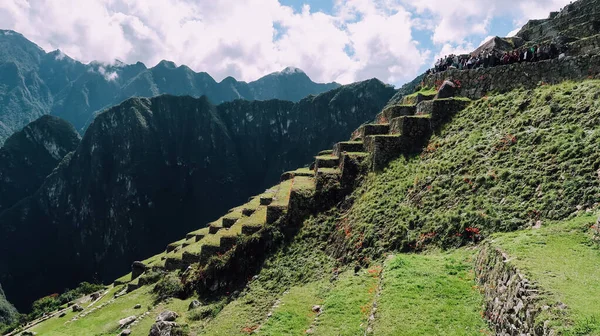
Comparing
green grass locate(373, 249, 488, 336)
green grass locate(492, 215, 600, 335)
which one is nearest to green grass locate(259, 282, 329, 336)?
green grass locate(373, 249, 488, 336)

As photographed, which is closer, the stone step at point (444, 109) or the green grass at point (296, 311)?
the green grass at point (296, 311)

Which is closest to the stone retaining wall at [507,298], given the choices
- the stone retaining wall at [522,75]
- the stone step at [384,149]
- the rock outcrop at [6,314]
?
the stone step at [384,149]

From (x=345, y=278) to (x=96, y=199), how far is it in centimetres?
21119

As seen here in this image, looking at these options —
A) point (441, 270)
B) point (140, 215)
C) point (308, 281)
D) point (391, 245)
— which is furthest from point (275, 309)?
point (140, 215)

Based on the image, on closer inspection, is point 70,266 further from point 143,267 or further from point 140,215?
point 143,267

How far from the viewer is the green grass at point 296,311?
14.0 meters

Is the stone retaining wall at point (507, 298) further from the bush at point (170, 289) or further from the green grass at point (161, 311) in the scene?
the bush at point (170, 289)

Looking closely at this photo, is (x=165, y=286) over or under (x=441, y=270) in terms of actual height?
under

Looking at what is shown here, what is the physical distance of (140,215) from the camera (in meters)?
189

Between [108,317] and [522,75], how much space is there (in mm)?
32198

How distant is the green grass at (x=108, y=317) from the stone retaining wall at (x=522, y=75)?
1070 inches

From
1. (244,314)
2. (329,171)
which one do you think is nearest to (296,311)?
(244,314)

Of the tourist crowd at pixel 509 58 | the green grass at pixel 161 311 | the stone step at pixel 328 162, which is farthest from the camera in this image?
the stone step at pixel 328 162

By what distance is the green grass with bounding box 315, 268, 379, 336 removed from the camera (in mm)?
12195
